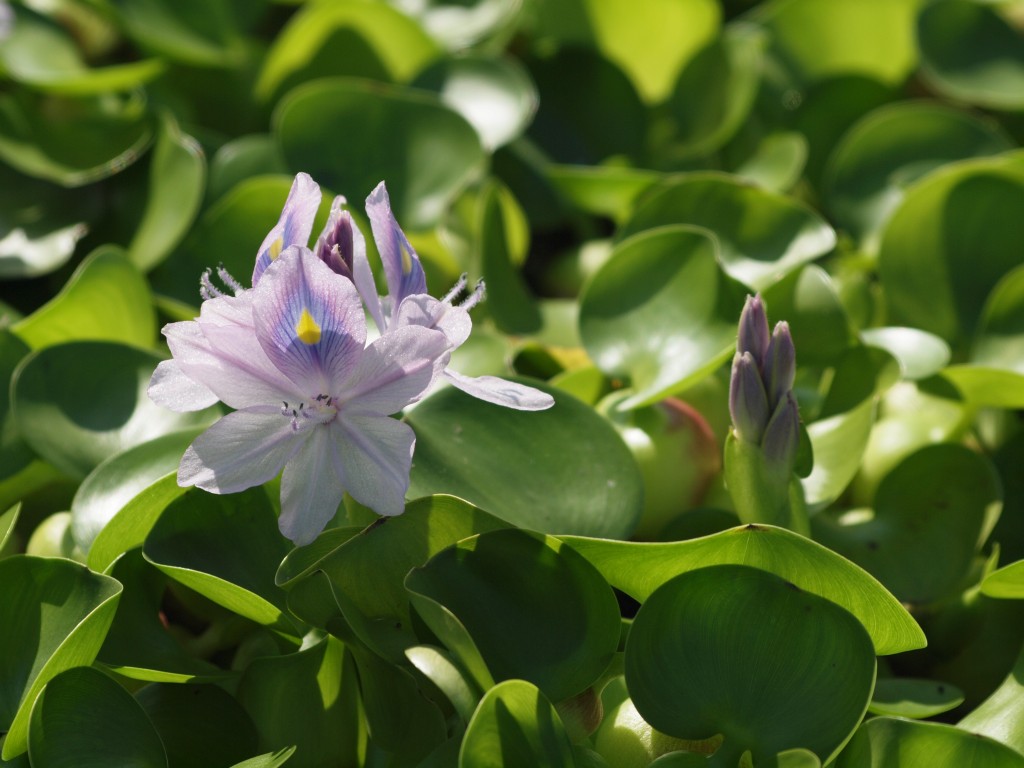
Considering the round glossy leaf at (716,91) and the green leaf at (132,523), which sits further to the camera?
the round glossy leaf at (716,91)

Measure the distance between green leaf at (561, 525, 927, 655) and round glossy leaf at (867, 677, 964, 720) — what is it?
85 millimetres

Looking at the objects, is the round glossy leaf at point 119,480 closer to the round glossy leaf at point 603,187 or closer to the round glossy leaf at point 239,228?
the round glossy leaf at point 239,228

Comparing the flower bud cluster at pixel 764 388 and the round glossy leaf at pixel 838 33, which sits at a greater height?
the flower bud cluster at pixel 764 388

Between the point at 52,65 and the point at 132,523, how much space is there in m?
0.84

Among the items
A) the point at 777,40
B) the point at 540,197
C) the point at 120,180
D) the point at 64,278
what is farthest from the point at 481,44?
the point at 64,278

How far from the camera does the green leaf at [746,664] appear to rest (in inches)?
25.6

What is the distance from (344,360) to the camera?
0.61 metres

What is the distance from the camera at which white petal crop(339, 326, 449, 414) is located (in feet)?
1.97

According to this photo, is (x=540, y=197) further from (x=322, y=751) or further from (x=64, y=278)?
(x=322, y=751)

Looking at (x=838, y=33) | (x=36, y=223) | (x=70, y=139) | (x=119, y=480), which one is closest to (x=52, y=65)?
(x=70, y=139)

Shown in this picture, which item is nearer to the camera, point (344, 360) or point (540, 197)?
point (344, 360)

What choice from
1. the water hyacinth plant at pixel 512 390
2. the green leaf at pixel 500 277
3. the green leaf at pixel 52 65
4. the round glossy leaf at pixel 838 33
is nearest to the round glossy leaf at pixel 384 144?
the water hyacinth plant at pixel 512 390

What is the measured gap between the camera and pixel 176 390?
635mm

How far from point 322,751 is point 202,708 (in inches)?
3.4
